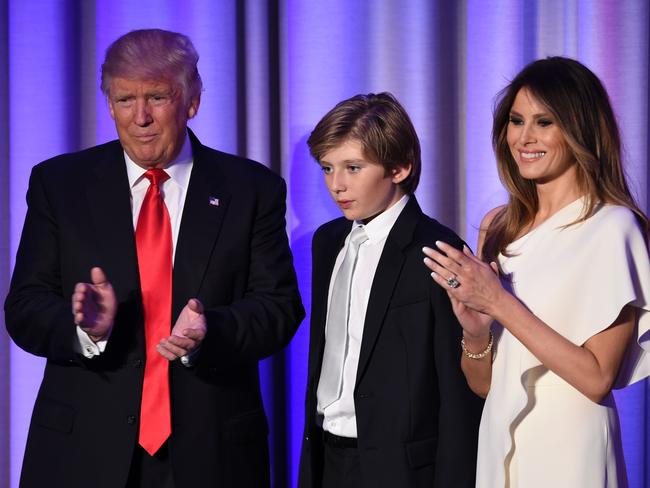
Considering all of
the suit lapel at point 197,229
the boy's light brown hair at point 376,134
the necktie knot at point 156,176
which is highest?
the boy's light brown hair at point 376,134

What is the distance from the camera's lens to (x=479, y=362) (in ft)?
6.90

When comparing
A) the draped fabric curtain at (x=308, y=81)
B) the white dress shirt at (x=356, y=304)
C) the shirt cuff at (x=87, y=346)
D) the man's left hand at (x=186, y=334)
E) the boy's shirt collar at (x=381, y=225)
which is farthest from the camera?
the draped fabric curtain at (x=308, y=81)

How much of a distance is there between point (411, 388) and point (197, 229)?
66 centimetres

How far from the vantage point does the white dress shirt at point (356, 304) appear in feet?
7.10

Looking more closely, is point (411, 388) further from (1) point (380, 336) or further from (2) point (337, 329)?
(2) point (337, 329)

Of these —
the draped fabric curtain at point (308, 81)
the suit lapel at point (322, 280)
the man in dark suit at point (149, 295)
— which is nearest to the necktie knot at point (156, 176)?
the man in dark suit at point (149, 295)

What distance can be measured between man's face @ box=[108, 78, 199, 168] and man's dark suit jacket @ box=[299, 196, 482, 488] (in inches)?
24.8

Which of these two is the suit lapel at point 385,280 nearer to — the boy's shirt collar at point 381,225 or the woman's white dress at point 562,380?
the boy's shirt collar at point 381,225

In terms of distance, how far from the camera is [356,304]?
7.30ft

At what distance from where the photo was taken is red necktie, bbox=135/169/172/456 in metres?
2.12

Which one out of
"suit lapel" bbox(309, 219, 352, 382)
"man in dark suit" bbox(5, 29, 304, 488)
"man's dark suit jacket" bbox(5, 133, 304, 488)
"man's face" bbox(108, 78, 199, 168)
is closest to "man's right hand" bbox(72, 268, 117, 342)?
"man in dark suit" bbox(5, 29, 304, 488)

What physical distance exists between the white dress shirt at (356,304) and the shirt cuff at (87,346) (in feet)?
1.87

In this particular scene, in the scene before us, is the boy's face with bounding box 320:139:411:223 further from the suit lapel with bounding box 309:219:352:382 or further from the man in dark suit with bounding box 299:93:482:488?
the suit lapel with bounding box 309:219:352:382

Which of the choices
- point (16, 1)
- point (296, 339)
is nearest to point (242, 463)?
point (296, 339)
